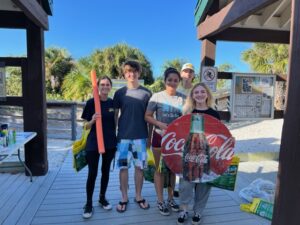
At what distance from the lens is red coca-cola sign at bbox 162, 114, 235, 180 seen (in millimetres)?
2512

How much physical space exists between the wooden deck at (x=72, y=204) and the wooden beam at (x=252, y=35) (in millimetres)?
2020

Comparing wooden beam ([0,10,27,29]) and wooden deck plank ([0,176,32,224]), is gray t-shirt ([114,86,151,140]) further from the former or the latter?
wooden beam ([0,10,27,29])

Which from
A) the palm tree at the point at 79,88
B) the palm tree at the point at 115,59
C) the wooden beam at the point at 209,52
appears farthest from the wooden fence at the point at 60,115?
the palm tree at the point at 115,59

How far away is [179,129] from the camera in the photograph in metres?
2.52

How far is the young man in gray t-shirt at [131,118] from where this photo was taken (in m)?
2.76

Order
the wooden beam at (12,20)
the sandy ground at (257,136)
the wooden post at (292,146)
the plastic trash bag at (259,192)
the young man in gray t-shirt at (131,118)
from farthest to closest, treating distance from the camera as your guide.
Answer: the sandy ground at (257,136) < the wooden beam at (12,20) < the plastic trash bag at (259,192) < the young man in gray t-shirt at (131,118) < the wooden post at (292,146)

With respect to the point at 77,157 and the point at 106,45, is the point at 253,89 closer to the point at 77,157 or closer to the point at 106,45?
the point at 77,157

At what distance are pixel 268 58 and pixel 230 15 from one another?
10.0m

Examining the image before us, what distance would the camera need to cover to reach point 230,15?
3.20 metres

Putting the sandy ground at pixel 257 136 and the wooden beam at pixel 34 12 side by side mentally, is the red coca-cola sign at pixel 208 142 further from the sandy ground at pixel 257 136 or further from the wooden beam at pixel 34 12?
the sandy ground at pixel 257 136

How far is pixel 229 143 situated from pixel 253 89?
212 centimetres

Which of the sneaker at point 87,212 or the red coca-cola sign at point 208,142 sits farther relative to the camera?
the sneaker at point 87,212

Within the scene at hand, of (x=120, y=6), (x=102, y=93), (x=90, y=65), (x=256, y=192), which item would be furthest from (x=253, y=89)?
(x=120, y=6)

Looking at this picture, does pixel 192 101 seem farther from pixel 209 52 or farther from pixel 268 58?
pixel 268 58
